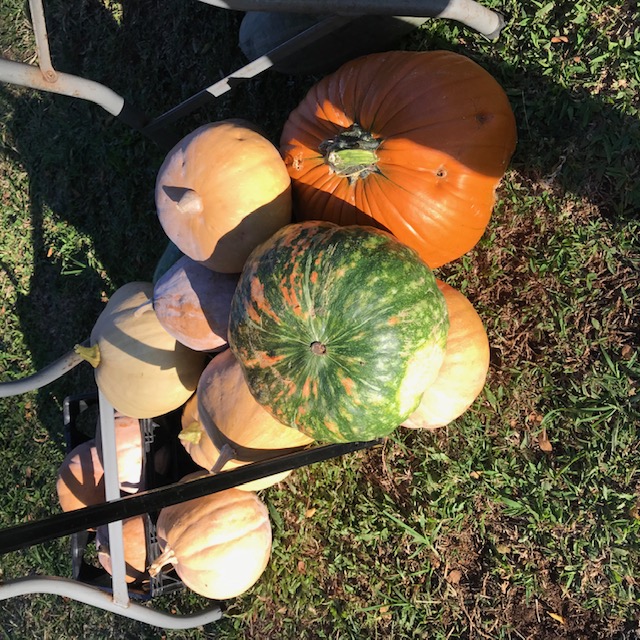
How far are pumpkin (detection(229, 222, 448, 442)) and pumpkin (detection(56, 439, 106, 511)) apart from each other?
1652 millimetres

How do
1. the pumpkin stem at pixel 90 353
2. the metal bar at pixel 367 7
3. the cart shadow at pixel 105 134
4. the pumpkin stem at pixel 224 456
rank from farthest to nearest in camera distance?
the cart shadow at pixel 105 134, the pumpkin stem at pixel 90 353, the pumpkin stem at pixel 224 456, the metal bar at pixel 367 7

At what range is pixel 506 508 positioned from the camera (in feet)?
9.57

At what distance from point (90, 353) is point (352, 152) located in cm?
154

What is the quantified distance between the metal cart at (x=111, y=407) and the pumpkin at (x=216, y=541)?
267mm

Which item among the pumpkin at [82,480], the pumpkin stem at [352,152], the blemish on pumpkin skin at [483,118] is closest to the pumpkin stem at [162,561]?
the pumpkin at [82,480]

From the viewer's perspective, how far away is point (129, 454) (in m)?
3.15

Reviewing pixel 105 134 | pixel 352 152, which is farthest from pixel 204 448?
pixel 105 134

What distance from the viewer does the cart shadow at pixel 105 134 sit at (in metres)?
3.71

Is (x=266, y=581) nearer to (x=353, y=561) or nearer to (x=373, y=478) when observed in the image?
(x=353, y=561)

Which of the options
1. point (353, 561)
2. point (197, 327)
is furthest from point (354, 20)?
point (353, 561)

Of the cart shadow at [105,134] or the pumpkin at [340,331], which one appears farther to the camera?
the cart shadow at [105,134]

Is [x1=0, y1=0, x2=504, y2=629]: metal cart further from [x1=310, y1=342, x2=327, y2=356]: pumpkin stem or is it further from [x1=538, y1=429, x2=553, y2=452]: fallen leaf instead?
[x1=538, y1=429, x2=553, y2=452]: fallen leaf

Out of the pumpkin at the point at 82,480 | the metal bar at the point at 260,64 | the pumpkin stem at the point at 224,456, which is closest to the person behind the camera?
the pumpkin stem at the point at 224,456

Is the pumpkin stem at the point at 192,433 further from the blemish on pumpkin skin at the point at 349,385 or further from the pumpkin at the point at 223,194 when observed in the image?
the blemish on pumpkin skin at the point at 349,385
